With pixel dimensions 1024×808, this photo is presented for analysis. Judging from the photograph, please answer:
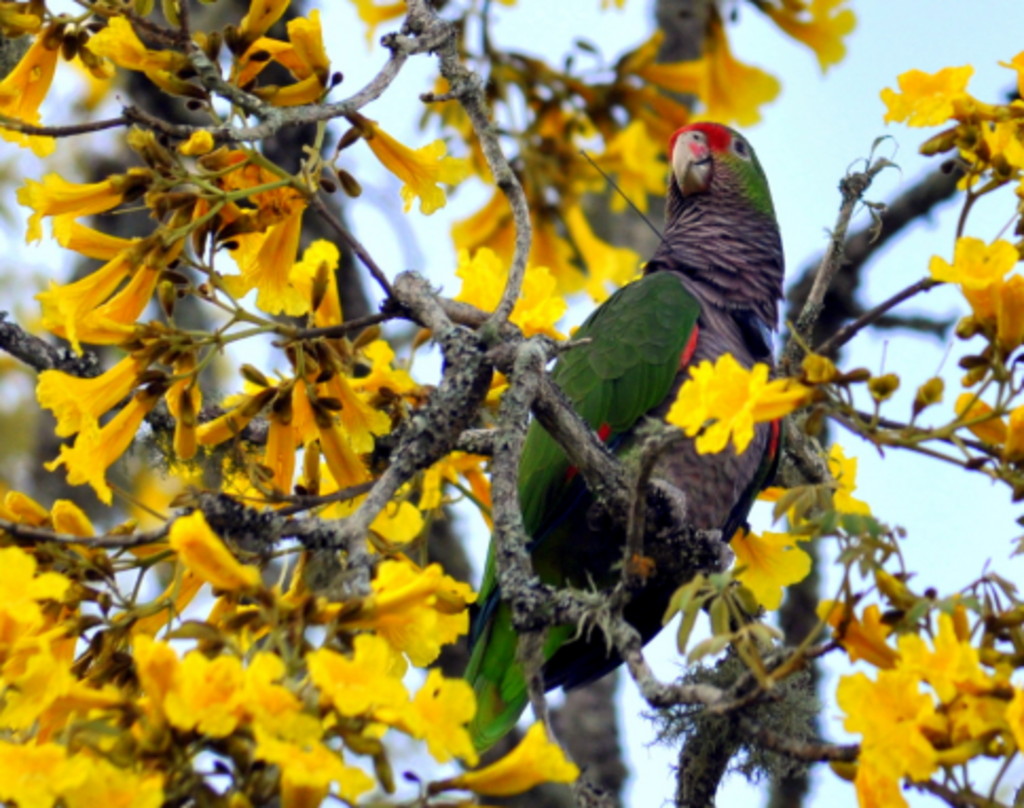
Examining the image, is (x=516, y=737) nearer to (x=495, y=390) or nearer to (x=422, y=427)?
Answer: (x=495, y=390)

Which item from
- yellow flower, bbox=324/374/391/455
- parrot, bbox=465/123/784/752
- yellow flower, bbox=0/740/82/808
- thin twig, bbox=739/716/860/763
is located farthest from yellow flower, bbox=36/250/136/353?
parrot, bbox=465/123/784/752

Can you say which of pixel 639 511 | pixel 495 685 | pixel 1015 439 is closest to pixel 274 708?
pixel 639 511

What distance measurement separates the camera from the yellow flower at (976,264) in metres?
1.63

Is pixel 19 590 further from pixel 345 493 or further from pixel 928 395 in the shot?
pixel 928 395

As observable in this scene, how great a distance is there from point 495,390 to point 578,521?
896 mm

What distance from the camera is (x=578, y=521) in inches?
132

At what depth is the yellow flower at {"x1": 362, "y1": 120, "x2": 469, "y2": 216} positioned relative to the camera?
2279mm

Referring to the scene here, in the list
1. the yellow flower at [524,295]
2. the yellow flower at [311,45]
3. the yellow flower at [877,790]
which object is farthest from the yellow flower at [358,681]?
the yellow flower at [524,295]

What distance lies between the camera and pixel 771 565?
8.57 feet

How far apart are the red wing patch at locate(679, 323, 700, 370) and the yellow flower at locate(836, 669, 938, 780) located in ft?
6.25

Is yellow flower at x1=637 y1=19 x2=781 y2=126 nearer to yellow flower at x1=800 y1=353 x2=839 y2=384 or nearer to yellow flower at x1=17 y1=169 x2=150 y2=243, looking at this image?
yellow flower at x1=17 y1=169 x2=150 y2=243

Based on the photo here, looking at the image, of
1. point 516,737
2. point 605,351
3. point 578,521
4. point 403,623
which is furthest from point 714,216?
point 403,623

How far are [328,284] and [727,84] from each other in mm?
3264

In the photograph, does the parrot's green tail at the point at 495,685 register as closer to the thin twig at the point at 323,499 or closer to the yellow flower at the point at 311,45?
the thin twig at the point at 323,499
